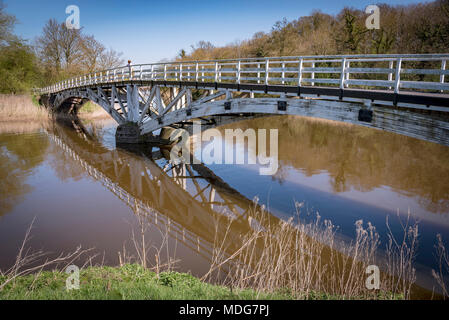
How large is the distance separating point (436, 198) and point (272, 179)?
5.25m

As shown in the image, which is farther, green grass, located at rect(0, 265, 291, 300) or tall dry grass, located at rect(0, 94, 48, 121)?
tall dry grass, located at rect(0, 94, 48, 121)

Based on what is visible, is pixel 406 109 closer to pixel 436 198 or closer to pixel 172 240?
pixel 436 198

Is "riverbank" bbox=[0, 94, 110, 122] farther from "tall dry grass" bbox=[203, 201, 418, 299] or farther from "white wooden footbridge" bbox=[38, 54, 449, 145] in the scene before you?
"tall dry grass" bbox=[203, 201, 418, 299]

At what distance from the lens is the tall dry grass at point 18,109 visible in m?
26.2

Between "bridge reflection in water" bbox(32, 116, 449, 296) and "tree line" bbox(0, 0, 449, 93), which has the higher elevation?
"tree line" bbox(0, 0, 449, 93)

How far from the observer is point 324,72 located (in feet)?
28.6

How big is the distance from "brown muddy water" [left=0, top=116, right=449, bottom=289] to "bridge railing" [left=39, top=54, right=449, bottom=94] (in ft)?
11.0

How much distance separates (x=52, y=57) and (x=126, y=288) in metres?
44.5

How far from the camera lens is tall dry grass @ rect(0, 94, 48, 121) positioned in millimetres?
26250

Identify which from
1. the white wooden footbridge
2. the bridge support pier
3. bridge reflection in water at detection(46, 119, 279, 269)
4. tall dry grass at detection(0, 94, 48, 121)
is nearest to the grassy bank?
bridge reflection in water at detection(46, 119, 279, 269)

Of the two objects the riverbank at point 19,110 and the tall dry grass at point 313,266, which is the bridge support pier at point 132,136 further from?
the riverbank at point 19,110

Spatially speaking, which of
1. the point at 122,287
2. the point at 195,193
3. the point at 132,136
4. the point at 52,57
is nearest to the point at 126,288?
the point at 122,287
